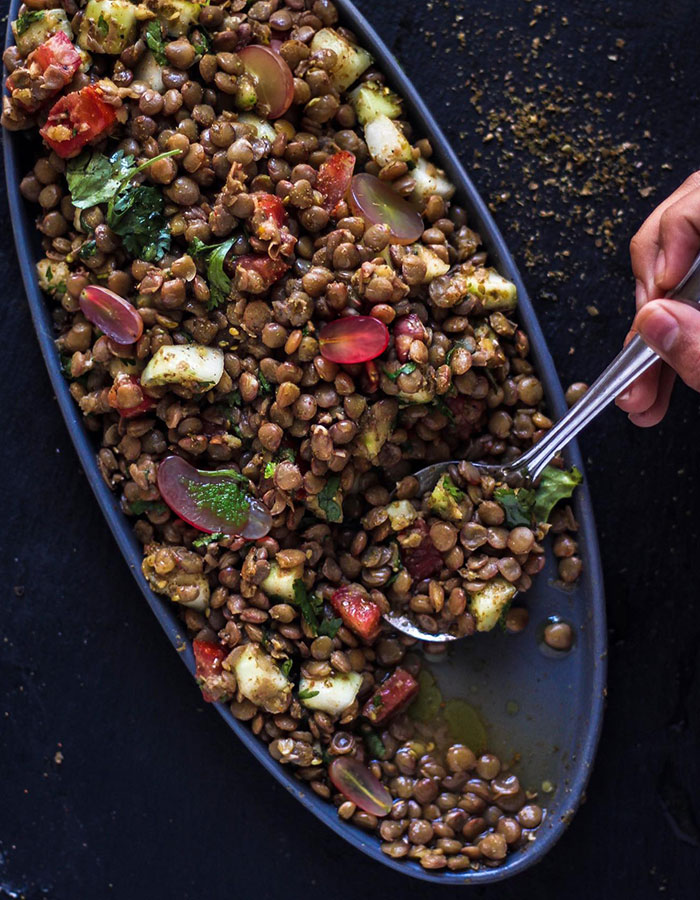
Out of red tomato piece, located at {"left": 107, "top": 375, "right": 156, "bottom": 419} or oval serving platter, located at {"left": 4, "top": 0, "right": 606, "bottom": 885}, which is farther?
oval serving platter, located at {"left": 4, "top": 0, "right": 606, "bottom": 885}

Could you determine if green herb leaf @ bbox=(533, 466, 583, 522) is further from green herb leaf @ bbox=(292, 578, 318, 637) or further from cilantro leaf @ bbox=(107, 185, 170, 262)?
cilantro leaf @ bbox=(107, 185, 170, 262)

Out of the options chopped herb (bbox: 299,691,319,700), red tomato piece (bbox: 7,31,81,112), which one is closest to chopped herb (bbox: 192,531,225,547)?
chopped herb (bbox: 299,691,319,700)

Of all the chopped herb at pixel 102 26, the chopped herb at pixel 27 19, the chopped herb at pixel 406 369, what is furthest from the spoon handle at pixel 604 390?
the chopped herb at pixel 27 19

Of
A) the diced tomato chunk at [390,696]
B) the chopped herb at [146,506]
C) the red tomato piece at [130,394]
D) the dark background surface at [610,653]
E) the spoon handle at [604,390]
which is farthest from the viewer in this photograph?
the dark background surface at [610,653]

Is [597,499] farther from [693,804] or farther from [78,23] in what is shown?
[78,23]

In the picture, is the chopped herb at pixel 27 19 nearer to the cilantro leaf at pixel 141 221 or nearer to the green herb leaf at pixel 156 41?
the green herb leaf at pixel 156 41

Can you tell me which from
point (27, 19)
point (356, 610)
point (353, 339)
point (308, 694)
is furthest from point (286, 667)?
point (27, 19)

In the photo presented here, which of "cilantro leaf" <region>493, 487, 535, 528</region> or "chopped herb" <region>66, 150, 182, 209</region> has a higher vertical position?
"chopped herb" <region>66, 150, 182, 209</region>
